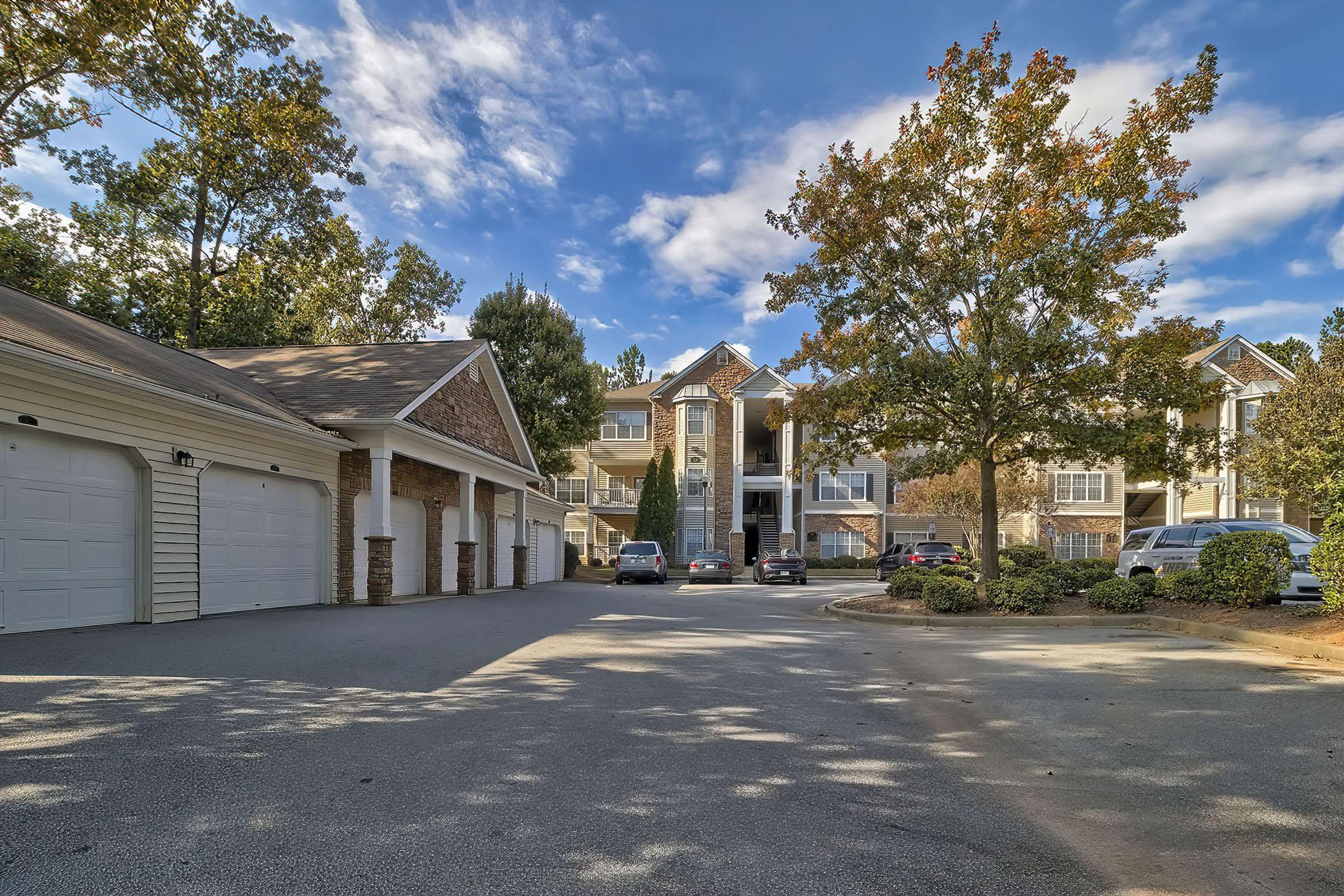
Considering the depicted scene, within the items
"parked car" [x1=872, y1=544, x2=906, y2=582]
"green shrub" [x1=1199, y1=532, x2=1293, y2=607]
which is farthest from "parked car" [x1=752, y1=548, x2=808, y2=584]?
"green shrub" [x1=1199, y1=532, x2=1293, y2=607]

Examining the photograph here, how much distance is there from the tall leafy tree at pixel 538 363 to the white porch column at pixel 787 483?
1144 centimetres

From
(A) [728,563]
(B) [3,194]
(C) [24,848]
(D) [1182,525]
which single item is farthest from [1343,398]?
(B) [3,194]

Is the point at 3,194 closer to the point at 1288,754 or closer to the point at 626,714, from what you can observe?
the point at 626,714

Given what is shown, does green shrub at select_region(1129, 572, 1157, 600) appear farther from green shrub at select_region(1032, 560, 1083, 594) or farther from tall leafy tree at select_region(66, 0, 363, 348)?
tall leafy tree at select_region(66, 0, 363, 348)

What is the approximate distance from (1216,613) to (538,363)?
24.5 metres

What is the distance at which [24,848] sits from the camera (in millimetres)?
3129

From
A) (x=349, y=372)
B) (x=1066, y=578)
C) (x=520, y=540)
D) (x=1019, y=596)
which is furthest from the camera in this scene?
(x=520, y=540)

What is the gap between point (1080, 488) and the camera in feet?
130

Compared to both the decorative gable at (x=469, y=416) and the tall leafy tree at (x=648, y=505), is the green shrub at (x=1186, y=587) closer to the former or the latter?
the decorative gable at (x=469, y=416)

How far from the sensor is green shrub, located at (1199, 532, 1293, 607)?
1105 cm

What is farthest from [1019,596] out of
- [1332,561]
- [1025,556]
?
[1025,556]

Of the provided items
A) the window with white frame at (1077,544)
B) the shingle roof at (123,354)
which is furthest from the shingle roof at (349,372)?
the window with white frame at (1077,544)

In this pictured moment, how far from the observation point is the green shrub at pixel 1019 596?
43.3 feet

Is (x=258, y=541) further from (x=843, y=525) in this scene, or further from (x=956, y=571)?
(x=843, y=525)
